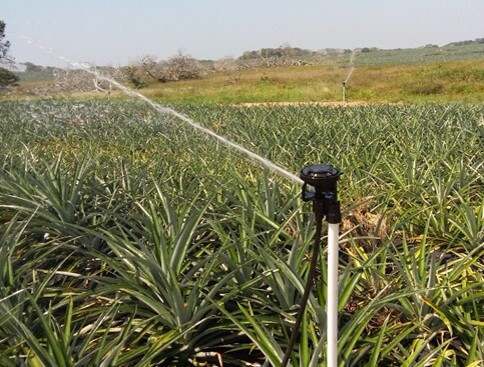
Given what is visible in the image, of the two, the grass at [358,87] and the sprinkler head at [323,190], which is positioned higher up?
the sprinkler head at [323,190]

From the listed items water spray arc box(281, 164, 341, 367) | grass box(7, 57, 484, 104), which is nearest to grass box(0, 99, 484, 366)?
water spray arc box(281, 164, 341, 367)

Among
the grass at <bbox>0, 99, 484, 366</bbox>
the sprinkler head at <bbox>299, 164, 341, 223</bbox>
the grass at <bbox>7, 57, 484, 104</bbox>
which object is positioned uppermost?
the sprinkler head at <bbox>299, 164, 341, 223</bbox>

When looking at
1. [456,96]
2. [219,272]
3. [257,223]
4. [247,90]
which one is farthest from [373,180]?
[247,90]

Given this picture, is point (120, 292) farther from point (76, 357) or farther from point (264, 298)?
point (264, 298)

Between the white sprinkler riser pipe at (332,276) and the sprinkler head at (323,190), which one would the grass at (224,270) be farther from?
the sprinkler head at (323,190)

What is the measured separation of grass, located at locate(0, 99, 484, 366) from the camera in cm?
179

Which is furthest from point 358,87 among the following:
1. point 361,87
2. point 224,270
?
point 224,270

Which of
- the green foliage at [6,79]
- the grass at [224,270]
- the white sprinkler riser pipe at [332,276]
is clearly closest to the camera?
the white sprinkler riser pipe at [332,276]

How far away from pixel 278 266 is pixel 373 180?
2013mm

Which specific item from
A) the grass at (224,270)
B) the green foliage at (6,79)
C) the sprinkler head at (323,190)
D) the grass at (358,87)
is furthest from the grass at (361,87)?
the sprinkler head at (323,190)

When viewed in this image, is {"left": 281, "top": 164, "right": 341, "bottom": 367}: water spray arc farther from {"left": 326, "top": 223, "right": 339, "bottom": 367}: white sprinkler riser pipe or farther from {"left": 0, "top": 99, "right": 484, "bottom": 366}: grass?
{"left": 0, "top": 99, "right": 484, "bottom": 366}: grass

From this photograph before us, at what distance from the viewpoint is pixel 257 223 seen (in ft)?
8.98

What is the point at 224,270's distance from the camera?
240 centimetres

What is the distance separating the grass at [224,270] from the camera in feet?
5.88
